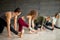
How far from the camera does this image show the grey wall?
4781mm

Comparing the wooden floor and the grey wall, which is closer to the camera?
the wooden floor

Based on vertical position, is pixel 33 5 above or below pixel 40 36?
above

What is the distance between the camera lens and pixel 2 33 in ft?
12.3

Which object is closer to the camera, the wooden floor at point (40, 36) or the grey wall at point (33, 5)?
the wooden floor at point (40, 36)

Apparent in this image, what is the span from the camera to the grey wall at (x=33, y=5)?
4.78 metres

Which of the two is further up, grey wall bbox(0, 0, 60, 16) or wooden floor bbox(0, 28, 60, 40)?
grey wall bbox(0, 0, 60, 16)

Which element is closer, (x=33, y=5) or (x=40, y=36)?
(x=40, y=36)

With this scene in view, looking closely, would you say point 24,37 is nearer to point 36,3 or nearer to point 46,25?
point 46,25

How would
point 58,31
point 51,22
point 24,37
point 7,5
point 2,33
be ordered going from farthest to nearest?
point 7,5
point 51,22
point 58,31
point 2,33
point 24,37

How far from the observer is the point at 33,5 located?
4930 millimetres

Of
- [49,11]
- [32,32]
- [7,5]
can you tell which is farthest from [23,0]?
[32,32]

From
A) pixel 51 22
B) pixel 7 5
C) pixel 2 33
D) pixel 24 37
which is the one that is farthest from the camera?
pixel 7 5

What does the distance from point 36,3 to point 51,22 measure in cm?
89

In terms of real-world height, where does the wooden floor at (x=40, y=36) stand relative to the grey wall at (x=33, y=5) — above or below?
below
